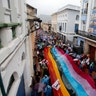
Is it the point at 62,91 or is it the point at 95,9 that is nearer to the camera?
the point at 62,91

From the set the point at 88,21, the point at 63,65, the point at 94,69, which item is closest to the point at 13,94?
the point at 63,65

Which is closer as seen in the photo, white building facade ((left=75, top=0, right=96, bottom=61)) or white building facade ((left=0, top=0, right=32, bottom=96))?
white building facade ((left=0, top=0, right=32, bottom=96))

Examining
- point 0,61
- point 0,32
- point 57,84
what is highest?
point 0,32

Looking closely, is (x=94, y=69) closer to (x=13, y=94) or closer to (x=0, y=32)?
(x=13, y=94)

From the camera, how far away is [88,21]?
17.0m

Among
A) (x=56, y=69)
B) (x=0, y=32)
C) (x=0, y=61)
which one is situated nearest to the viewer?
(x=0, y=61)

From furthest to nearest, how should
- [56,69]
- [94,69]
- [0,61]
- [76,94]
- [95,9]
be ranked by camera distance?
[95,9] < [94,69] < [56,69] < [76,94] < [0,61]

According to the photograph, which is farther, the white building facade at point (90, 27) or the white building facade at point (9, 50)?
the white building facade at point (90, 27)

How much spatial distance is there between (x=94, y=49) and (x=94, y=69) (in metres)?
4.38

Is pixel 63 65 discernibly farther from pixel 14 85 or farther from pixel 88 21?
pixel 88 21

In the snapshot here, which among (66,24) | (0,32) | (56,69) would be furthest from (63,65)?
(66,24)

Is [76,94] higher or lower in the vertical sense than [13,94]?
lower

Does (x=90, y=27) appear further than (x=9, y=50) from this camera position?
Yes

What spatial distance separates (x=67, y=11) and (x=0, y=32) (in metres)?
25.6
